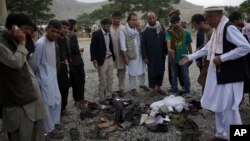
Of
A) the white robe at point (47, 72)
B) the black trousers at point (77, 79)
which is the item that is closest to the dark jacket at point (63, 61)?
the black trousers at point (77, 79)

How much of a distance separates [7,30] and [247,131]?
276cm

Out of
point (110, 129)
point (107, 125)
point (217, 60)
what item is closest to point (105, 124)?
point (107, 125)

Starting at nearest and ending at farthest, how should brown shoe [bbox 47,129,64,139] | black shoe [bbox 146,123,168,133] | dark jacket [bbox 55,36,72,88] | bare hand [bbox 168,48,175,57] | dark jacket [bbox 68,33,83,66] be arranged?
brown shoe [bbox 47,129,64,139]
black shoe [bbox 146,123,168,133]
dark jacket [bbox 55,36,72,88]
dark jacket [bbox 68,33,83,66]
bare hand [bbox 168,48,175,57]

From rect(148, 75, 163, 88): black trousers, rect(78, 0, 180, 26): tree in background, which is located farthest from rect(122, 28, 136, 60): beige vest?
rect(78, 0, 180, 26): tree in background

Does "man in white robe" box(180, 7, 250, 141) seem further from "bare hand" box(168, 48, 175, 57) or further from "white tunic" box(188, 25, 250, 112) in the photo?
"bare hand" box(168, 48, 175, 57)

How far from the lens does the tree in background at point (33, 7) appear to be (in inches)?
1271

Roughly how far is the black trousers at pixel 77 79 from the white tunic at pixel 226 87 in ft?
9.24

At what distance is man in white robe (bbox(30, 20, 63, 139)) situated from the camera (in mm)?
4727

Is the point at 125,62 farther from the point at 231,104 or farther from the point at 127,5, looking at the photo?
the point at 127,5

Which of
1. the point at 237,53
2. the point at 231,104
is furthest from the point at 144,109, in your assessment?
the point at 237,53

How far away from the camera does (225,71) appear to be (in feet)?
14.5

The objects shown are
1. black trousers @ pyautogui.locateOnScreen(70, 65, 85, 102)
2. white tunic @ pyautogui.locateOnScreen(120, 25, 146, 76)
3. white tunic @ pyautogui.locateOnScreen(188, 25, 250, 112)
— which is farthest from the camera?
white tunic @ pyautogui.locateOnScreen(120, 25, 146, 76)

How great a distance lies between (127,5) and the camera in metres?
42.3

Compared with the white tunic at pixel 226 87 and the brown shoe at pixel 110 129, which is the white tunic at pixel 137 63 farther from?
the white tunic at pixel 226 87
